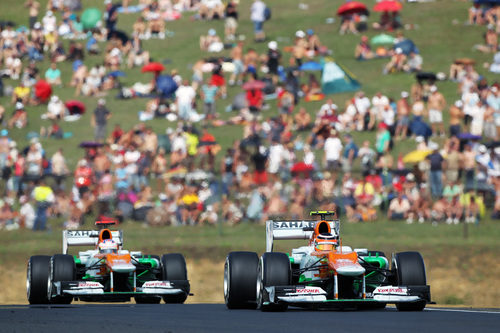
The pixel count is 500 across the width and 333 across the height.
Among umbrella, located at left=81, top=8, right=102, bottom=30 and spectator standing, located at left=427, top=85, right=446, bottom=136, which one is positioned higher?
umbrella, located at left=81, top=8, right=102, bottom=30

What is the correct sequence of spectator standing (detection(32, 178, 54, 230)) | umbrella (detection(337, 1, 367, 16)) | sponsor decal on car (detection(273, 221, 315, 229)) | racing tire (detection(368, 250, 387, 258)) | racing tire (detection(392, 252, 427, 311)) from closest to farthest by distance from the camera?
racing tire (detection(392, 252, 427, 311))
racing tire (detection(368, 250, 387, 258))
sponsor decal on car (detection(273, 221, 315, 229))
spectator standing (detection(32, 178, 54, 230))
umbrella (detection(337, 1, 367, 16))

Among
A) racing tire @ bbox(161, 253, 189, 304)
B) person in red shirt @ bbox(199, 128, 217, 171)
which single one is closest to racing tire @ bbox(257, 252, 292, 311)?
racing tire @ bbox(161, 253, 189, 304)

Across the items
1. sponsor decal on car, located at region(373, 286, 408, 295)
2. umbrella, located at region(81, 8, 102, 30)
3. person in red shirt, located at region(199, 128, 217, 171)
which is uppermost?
umbrella, located at region(81, 8, 102, 30)

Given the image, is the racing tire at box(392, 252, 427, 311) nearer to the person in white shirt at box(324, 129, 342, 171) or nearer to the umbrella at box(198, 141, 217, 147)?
the person in white shirt at box(324, 129, 342, 171)

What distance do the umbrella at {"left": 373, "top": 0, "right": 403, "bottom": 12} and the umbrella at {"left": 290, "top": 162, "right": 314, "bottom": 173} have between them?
40.0 feet

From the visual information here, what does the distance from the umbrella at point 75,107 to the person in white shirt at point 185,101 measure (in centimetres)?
383

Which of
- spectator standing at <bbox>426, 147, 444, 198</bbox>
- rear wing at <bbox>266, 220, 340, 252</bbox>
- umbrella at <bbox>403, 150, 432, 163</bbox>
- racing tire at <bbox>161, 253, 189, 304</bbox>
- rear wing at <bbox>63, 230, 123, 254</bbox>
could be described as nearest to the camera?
rear wing at <bbox>266, 220, 340, 252</bbox>

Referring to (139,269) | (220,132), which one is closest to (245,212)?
(220,132)

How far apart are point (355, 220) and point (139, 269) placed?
9784 millimetres

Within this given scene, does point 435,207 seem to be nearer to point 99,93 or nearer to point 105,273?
point 105,273

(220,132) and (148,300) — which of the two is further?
(220,132)

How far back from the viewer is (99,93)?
40500 mm

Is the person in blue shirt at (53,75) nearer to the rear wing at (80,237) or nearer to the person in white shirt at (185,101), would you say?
the person in white shirt at (185,101)

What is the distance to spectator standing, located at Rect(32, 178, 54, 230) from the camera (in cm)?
3005
